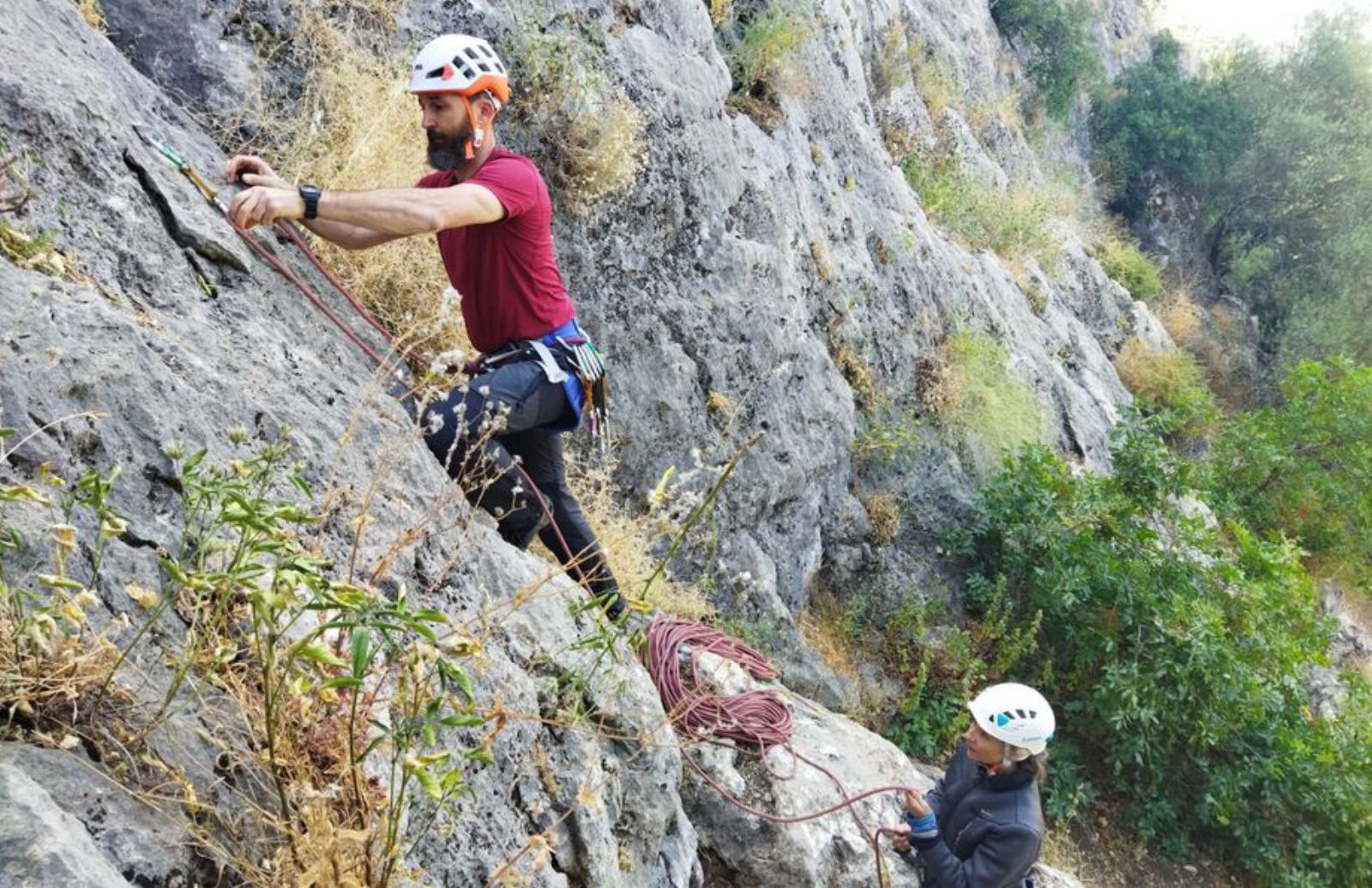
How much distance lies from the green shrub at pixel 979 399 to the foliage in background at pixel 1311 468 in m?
1.88

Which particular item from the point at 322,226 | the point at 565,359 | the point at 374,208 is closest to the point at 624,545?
the point at 565,359

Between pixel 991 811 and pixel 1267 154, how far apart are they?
21.8 m

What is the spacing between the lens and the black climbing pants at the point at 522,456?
368 cm

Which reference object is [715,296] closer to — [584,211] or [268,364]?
[584,211]

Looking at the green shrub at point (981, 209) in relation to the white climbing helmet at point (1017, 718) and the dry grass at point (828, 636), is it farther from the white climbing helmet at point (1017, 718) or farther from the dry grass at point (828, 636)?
the white climbing helmet at point (1017, 718)

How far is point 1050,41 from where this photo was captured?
19.8 m

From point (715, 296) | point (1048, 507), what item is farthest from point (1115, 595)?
point (715, 296)

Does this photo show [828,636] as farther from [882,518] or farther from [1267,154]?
[1267,154]

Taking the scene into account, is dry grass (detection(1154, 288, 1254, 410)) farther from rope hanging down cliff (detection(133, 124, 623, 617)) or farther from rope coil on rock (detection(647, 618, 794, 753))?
rope hanging down cliff (detection(133, 124, 623, 617))

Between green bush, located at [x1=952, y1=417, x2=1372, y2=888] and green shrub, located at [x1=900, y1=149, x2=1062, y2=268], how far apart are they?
14.9 ft

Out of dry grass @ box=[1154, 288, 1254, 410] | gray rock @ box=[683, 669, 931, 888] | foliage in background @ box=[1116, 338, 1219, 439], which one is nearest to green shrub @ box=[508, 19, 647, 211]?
gray rock @ box=[683, 669, 931, 888]

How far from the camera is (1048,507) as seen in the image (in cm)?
820

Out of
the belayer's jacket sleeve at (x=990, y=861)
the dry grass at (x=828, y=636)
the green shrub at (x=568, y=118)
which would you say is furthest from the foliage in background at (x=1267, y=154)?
the belayer's jacket sleeve at (x=990, y=861)

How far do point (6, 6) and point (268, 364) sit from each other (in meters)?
1.58
